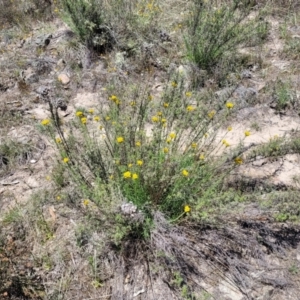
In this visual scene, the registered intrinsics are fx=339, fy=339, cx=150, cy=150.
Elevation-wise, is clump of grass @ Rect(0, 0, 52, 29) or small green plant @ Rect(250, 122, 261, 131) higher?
clump of grass @ Rect(0, 0, 52, 29)

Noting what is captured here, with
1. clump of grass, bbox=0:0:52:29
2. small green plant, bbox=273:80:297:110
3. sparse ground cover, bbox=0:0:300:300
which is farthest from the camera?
clump of grass, bbox=0:0:52:29

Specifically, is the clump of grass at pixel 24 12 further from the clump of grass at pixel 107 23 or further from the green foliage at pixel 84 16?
the green foliage at pixel 84 16

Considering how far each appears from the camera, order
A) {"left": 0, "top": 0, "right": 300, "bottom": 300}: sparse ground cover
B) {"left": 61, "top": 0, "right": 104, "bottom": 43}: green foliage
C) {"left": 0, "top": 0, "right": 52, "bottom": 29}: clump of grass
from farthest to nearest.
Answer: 1. {"left": 0, "top": 0, "right": 52, "bottom": 29}: clump of grass
2. {"left": 61, "top": 0, "right": 104, "bottom": 43}: green foliage
3. {"left": 0, "top": 0, "right": 300, "bottom": 300}: sparse ground cover

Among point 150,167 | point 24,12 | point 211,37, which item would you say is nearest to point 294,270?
point 150,167

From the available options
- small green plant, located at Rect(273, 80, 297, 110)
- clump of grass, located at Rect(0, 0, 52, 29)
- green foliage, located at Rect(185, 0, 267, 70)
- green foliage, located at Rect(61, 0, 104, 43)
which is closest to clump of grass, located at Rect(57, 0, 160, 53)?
green foliage, located at Rect(61, 0, 104, 43)

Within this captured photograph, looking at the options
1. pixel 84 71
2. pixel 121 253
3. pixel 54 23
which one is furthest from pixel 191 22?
pixel 121 253

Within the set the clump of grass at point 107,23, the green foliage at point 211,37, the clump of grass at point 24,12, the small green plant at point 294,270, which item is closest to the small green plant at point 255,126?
the green foliage at point 211,37

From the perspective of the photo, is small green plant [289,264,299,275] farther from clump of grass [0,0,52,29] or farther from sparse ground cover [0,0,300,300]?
clump of grass [0,0,52,29]

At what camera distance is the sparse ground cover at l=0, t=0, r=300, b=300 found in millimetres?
2312

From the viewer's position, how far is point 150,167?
238cm

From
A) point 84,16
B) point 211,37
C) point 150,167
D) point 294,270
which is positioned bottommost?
point 294,270

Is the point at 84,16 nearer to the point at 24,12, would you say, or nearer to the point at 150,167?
the point at 24,12

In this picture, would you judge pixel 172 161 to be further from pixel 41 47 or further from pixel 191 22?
pixel 41 47

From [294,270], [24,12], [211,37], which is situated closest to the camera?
[294,270]
